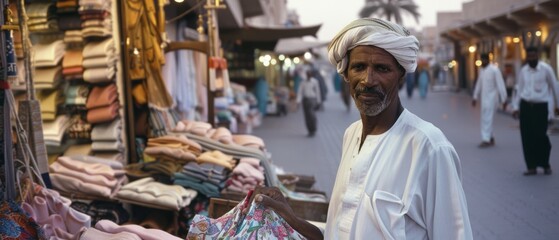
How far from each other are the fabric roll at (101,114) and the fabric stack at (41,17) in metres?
0.89

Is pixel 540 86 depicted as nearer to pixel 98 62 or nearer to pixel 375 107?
pixel 98 62

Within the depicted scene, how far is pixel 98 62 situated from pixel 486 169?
18.3 ft

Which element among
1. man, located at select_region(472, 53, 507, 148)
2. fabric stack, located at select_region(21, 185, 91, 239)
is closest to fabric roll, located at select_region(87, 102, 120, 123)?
fabric stack, located at select_region(21, 185, 91, 239)

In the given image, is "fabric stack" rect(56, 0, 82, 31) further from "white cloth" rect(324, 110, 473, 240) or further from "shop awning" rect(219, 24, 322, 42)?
"shop awning" rect(219, 24, 322, 42)

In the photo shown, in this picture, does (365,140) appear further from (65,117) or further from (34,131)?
→ (65,117)

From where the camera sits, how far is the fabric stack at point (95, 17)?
5.99 m

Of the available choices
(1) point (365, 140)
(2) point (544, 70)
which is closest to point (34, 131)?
(1) point (365, 140)

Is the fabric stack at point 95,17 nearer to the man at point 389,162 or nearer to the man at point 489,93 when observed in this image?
the man at point 389,162

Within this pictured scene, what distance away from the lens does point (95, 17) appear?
6.11 metres

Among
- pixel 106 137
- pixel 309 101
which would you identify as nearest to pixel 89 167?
pixel 106 137

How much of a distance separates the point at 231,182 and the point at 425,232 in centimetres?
359

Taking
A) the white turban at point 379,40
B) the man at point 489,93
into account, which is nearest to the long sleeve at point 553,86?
the man at point 489,93

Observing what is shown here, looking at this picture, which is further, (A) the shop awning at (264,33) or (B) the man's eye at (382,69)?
(A) the shop awning at (264,33)

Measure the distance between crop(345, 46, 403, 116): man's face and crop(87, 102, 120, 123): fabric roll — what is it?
14.1 ft
